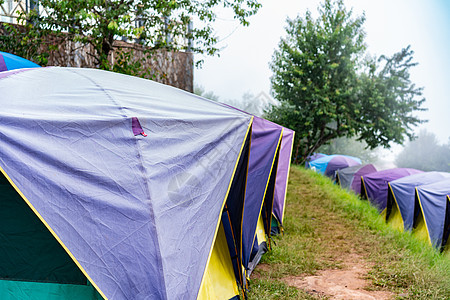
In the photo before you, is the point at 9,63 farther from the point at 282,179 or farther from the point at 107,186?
the point at 282,179

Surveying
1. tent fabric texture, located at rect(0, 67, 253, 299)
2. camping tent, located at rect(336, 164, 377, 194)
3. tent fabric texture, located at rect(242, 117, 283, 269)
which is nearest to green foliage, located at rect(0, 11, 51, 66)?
tent fabric texture, located at rect(242, 117, 283, 269)

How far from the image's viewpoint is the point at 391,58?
2098cm

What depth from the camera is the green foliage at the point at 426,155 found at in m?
54.8

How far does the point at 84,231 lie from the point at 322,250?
451 cm

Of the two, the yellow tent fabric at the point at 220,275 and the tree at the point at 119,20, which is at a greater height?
the tree at the point at 119,20

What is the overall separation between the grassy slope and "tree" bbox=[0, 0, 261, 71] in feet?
14.7

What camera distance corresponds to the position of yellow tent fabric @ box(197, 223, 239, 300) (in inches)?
144

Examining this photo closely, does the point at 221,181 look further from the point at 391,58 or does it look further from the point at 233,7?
the point at 391,58

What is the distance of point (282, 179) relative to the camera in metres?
7.36

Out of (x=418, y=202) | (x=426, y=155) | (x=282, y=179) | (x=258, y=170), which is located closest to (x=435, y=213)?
(x=418, y=202)

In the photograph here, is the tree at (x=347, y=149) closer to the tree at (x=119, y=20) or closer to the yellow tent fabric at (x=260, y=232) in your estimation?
the tree at (x=119, y=20)

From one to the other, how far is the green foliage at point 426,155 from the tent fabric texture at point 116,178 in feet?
184

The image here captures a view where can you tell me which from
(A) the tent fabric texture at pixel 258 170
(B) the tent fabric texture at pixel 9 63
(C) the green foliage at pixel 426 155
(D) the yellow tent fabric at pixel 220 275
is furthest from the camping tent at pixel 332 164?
(C) the green foliage at pixel 426 155

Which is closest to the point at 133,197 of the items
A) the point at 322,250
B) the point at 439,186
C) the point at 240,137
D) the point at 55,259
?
the point at 55,259
